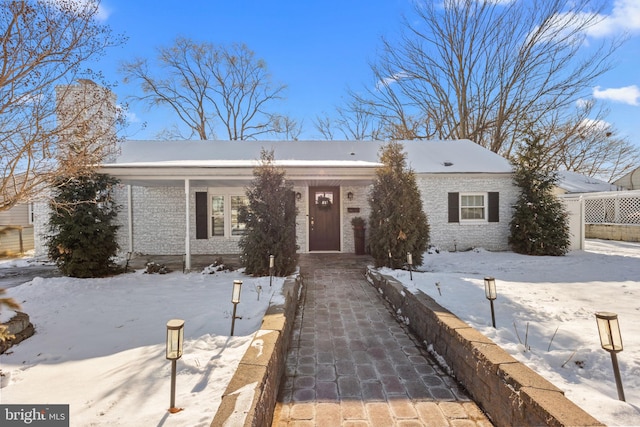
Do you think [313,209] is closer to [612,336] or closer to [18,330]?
[18,330]

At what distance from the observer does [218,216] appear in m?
10.5

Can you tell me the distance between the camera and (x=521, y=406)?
203 cm

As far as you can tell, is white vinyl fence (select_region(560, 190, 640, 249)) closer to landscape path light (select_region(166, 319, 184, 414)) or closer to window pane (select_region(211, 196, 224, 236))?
window pane (select_region(211, 196, 224, 236))

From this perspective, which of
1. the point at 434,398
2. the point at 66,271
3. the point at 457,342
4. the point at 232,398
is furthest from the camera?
the point at 66,271

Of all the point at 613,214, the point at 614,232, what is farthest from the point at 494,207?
the point at 613,214

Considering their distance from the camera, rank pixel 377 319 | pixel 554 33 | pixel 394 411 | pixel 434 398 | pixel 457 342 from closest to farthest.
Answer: pixel 394 411, pixel 434 398, pixel 457 342, pixel 377 319, pixel 554 33

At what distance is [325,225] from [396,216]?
157 inches

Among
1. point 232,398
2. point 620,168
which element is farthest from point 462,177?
point 620,168

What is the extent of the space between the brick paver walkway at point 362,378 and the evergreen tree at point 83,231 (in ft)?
16.7

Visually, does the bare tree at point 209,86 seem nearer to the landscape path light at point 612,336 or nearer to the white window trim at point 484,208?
the white window trim at point 484,208

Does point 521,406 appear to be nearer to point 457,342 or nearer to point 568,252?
point 457,342

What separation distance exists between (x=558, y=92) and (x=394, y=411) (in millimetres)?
21145

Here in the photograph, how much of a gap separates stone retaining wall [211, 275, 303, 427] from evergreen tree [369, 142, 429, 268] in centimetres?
400

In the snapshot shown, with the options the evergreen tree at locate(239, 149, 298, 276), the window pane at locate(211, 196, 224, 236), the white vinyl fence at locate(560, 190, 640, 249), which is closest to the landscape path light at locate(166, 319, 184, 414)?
the evergreen tree at locate(239, 149, 298, 276)
